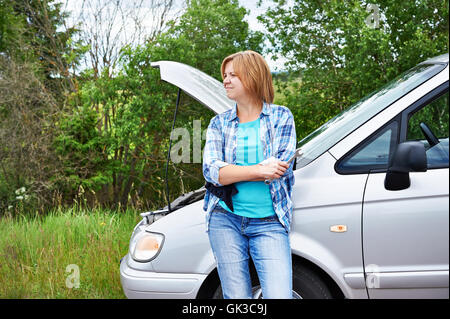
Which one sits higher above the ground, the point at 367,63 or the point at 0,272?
the point at 367,63

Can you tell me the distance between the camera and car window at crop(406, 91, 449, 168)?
2.54m

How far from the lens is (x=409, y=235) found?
7.84 feet

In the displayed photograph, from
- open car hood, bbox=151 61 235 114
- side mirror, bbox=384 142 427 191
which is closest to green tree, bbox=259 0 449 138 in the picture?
open car hood, bbox=151 61 235 114

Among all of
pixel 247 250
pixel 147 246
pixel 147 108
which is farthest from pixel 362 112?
pixel 147 108

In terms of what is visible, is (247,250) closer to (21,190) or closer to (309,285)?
(309,285)

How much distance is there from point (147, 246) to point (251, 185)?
958 millimetres

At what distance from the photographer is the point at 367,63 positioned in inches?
258

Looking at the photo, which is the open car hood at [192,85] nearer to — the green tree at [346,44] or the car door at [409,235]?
the car door at [409,235]

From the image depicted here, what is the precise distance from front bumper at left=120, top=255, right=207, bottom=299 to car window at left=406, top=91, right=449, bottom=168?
1446 mm

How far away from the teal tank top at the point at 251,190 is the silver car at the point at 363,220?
0.40 meters

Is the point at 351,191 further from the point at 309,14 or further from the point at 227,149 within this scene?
the point at 309,14

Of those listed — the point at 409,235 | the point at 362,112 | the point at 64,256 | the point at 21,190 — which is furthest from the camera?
the point at 21,190
